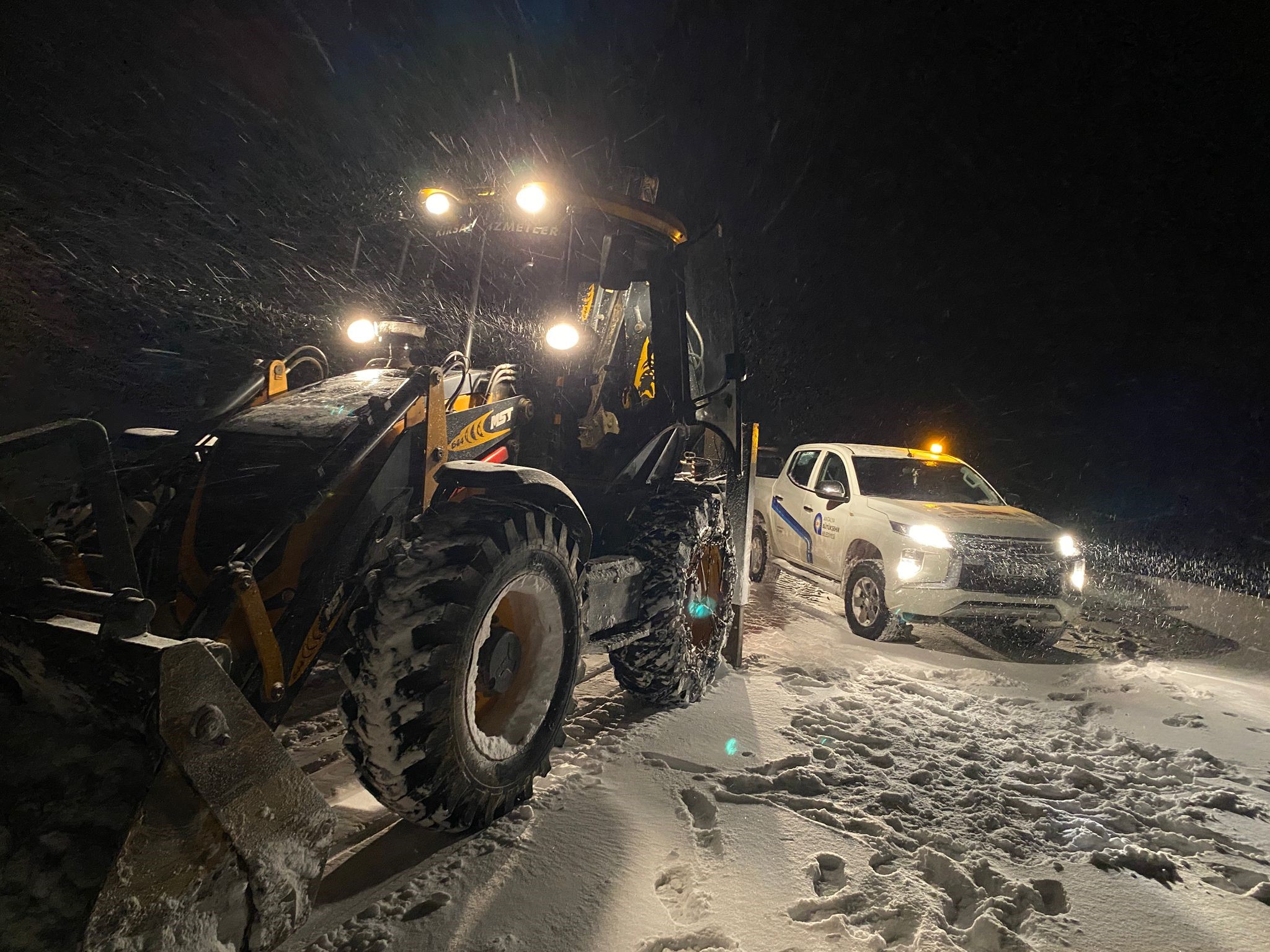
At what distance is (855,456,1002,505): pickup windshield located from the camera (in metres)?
7.29

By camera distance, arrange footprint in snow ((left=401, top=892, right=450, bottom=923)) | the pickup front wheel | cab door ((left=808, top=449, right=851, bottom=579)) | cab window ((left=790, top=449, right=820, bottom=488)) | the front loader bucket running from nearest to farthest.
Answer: the front loader bucket
footprint in snow ((left=401, top=892, right=450, bottom=923))
the pickup front wheel
cab door ((left=808, top=449, right=851, bottom=579))
cab window ((left=790, top=449, right=820, bottom=488))

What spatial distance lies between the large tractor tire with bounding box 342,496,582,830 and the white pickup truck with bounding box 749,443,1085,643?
159 inches

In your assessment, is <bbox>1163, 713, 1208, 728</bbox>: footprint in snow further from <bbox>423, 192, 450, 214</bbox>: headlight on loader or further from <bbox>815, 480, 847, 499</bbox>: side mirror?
<bbox>423, 192, 450, 214</bbox>: headlight on loader

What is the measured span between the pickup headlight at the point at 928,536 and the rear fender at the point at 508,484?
3993 millimetres

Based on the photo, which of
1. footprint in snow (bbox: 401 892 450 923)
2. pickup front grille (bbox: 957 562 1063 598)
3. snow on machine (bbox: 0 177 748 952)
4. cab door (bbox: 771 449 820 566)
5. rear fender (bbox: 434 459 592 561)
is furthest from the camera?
cab door (bbox: 771 449 820 566)

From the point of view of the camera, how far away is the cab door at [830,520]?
23.6 feet

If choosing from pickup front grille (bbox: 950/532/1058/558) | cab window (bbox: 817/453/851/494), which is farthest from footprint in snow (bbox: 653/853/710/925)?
cab window (bbox: 817/453/851/494)

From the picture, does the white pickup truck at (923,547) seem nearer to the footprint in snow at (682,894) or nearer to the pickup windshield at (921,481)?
the pickup windshield at (921,481)

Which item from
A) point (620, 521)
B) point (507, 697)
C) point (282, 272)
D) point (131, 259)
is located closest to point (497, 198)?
point (620, 521)

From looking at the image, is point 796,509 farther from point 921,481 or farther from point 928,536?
point 928,536

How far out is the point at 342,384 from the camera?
3750mm

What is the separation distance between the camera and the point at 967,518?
252 inches

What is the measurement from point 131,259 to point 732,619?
38.6 feet

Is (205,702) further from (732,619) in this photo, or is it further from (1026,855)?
(732,619)
